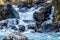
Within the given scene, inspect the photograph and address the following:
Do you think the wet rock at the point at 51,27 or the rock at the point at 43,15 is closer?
the wet rock at the point at 51,27

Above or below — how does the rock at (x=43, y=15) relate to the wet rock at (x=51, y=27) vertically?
above

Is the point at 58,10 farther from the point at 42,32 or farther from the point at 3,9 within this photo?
the point at 3,9

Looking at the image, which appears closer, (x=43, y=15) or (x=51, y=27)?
(x=51, y=27)

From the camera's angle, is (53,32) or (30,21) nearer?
(53,32)

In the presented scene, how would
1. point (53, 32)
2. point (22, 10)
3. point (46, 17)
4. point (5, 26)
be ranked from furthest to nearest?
point (22, 10)
point (46, 17)
point (5, 26)
point (53, 32)

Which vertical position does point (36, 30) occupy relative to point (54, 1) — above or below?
below

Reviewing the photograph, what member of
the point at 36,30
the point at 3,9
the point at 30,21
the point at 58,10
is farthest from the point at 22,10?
the point at 36,30

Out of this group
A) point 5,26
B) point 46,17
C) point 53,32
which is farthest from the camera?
point 46,17

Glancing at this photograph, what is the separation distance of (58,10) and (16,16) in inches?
209

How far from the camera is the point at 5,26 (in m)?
19.1

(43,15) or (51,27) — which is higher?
(43,15)

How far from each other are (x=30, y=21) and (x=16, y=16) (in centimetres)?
215

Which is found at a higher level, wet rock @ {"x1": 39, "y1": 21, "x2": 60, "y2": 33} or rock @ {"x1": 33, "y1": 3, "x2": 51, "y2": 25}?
rock @ {"x1": 33, "y1": 3, "x2": 51, "y2": 25}

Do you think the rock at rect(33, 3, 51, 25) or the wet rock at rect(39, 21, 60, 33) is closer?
the wet rock at rect(39, 21, 60, 33)
